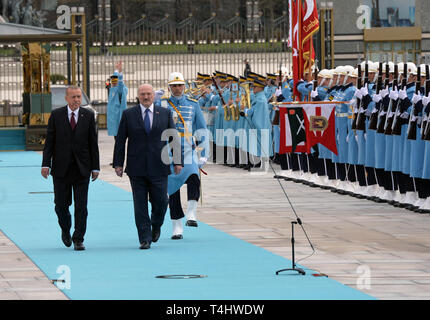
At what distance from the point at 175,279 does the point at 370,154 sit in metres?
7.88

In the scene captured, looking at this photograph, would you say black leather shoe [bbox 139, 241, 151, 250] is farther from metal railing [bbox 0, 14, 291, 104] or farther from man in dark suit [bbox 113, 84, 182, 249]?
metal railing [bbox 0, 14, 291, 104]

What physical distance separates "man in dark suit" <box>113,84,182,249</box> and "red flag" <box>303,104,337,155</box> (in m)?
5.87

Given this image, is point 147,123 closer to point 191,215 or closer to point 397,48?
point 191,215

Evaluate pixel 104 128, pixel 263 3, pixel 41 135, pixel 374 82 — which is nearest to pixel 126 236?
pixel 374 82

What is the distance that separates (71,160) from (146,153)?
0.79 meters

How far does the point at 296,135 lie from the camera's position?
18.4m

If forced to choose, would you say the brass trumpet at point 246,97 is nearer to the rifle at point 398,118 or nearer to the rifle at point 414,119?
the rifle at point 398,118

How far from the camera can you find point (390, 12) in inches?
1780

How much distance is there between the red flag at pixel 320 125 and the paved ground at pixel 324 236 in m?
0.79

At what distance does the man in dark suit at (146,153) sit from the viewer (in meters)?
12.9

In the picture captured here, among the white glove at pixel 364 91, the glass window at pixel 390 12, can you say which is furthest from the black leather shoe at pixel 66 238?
the glass window at pixel 390 12

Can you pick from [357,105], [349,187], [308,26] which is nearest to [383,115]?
[357,105]

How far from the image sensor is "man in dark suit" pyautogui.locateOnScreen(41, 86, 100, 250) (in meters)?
12.8
